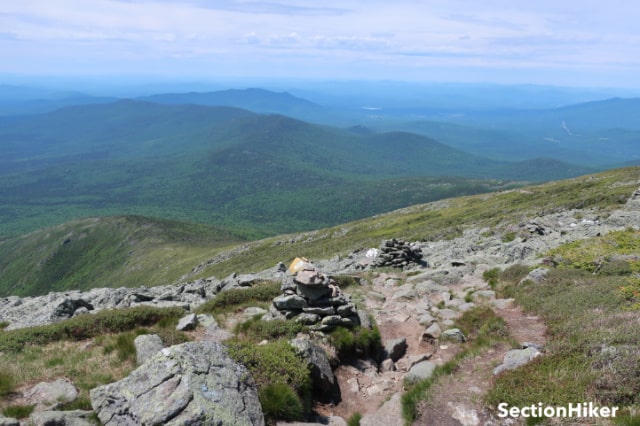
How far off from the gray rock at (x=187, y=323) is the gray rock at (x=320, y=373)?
6012mm

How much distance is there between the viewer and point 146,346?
45.7 feet

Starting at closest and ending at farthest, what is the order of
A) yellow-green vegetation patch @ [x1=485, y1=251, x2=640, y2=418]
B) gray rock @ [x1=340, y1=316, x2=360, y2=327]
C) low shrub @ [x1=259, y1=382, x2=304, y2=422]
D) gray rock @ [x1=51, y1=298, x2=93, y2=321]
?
yellow-green vegetation patch @ [x1=485, y1=251, x2=640, y2=418], low shrub @ [x1=259, y1=382, x2=304, y2=422], gray rock @ [x1=340, y1=316, x2=360, y2=327], gray rock @ [x1=51, y1=298, x2=93, y2=321]

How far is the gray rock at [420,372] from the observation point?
543 inches

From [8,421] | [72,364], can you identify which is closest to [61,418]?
[8,421]

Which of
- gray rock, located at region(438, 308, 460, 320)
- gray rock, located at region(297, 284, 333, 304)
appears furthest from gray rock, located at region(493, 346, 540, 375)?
gray rock, located at region(297, 284, 333, 304)

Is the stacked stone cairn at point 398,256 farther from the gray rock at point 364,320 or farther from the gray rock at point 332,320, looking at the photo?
the gray rock at point 332,320

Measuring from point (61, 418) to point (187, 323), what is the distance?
25.2 feet

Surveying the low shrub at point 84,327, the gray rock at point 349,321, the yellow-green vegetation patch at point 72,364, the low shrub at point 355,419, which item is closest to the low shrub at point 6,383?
the yellow-green vegetation patch at point 72,364

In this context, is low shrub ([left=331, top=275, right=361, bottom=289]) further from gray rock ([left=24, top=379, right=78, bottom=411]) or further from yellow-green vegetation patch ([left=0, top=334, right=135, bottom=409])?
gray rock ([left=24, top=379, right=78, bottom=411])

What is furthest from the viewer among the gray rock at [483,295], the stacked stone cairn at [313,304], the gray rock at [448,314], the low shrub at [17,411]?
the gray rock at [483,295]

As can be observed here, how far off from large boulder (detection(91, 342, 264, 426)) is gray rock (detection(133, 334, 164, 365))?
2801mm

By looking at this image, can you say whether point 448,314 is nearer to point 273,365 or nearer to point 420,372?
point 420,372

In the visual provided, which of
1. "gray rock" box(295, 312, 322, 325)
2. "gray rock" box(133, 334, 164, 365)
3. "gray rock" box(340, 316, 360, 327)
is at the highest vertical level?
"gray rock" box(133, 334, 164, 365)

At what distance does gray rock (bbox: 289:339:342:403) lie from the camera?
1309 centimetres
